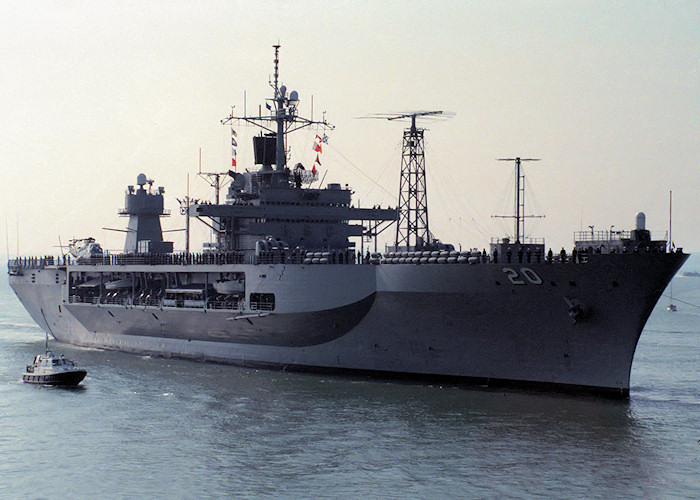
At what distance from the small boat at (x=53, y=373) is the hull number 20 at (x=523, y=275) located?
1716 cm

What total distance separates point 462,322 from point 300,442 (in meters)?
8.19

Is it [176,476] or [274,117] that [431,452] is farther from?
[274,117]

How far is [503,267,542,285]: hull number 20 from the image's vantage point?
2905 cm

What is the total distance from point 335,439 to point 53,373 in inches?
577

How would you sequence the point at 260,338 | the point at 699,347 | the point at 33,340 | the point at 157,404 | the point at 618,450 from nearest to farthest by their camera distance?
the point at 618,450 < the point at 157,404 < the point at 260,338 < the point at 699,347 < the point at 33,340

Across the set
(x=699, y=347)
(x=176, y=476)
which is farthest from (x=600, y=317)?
(x=699, y=347)

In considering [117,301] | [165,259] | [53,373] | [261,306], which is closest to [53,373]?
[53,373]

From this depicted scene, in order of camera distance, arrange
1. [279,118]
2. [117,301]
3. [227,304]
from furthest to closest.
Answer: [117,301] → [279,118] → [227,304]

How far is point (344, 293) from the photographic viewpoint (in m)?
33.2

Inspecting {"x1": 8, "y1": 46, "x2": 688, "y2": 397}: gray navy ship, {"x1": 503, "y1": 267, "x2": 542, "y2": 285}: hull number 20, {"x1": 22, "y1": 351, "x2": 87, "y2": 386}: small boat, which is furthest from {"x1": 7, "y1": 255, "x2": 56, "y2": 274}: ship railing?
{"x1": 503, "y1": 267, "x2": 542, "y2": 285}: hull number 20

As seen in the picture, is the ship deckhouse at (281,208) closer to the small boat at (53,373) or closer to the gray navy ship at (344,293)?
the gray navy ship at (344,293)

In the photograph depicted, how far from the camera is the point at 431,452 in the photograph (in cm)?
2397

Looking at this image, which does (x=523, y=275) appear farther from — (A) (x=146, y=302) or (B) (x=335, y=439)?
(A) (x=146, y=302)

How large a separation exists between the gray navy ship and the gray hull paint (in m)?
0.05
